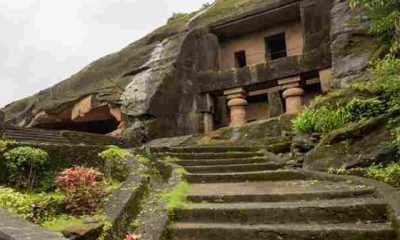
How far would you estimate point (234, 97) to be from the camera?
17.3 metres

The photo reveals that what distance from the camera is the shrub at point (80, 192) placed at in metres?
6.14

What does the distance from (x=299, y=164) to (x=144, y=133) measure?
336 inches

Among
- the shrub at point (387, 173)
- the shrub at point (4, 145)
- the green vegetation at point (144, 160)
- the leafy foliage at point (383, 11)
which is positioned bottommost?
the shrub at point (387, 173)

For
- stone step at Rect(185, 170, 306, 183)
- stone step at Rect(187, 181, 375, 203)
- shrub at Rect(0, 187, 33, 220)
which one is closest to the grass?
shrub at Rect(0, 187, 33, 220)

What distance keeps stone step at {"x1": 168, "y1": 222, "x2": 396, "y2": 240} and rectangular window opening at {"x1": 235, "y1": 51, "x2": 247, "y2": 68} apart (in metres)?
15.0

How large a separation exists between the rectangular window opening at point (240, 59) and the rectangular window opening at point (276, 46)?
122cm

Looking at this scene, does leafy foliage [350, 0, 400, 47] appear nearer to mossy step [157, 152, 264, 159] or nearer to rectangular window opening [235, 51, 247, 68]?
mossy step [157, 152, 264, 159]

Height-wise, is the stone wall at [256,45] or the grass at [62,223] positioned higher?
the stone wall at [256,45]

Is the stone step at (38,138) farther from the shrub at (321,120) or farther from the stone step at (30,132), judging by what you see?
the shrub at (321,120)

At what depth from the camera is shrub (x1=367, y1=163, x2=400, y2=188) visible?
241 inches

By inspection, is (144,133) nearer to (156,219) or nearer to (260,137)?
(260,137)

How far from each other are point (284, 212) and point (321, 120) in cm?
407

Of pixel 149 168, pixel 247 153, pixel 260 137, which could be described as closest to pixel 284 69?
pixel 260 137

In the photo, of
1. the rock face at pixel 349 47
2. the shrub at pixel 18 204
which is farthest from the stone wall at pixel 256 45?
the shrub at pixel 18 204
